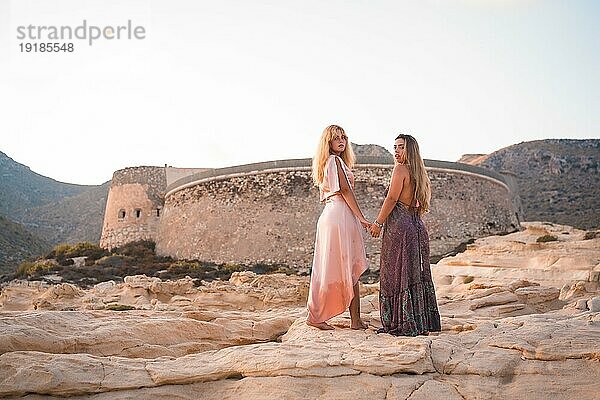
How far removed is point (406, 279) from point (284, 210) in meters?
16.5

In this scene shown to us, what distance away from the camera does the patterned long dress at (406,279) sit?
466cm

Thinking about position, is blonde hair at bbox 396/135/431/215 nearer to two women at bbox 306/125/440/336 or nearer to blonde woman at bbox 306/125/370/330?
two women at bbox 306/125/440/336

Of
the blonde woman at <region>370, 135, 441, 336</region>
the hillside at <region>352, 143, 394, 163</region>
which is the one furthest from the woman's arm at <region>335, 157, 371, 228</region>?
the hillside at <region>352, 143, 394, 163</region>

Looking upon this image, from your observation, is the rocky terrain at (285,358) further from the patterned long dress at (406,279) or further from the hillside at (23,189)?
the hillside at (23,189)

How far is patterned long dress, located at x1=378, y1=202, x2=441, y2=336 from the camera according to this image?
4660 millimetres

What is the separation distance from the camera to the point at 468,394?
3033mm

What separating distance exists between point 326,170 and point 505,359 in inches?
93.6

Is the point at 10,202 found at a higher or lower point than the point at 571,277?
higher

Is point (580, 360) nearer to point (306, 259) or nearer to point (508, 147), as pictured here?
point (306, 259)

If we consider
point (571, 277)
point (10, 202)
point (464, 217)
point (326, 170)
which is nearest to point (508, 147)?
point (464, 217)

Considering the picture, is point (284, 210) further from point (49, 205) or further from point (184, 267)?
point (49, 205)

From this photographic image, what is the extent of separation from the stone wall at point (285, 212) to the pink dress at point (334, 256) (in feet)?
49.2

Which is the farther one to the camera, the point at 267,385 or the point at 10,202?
the point at 10,202

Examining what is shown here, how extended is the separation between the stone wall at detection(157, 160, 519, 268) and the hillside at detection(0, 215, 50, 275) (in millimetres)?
9659
